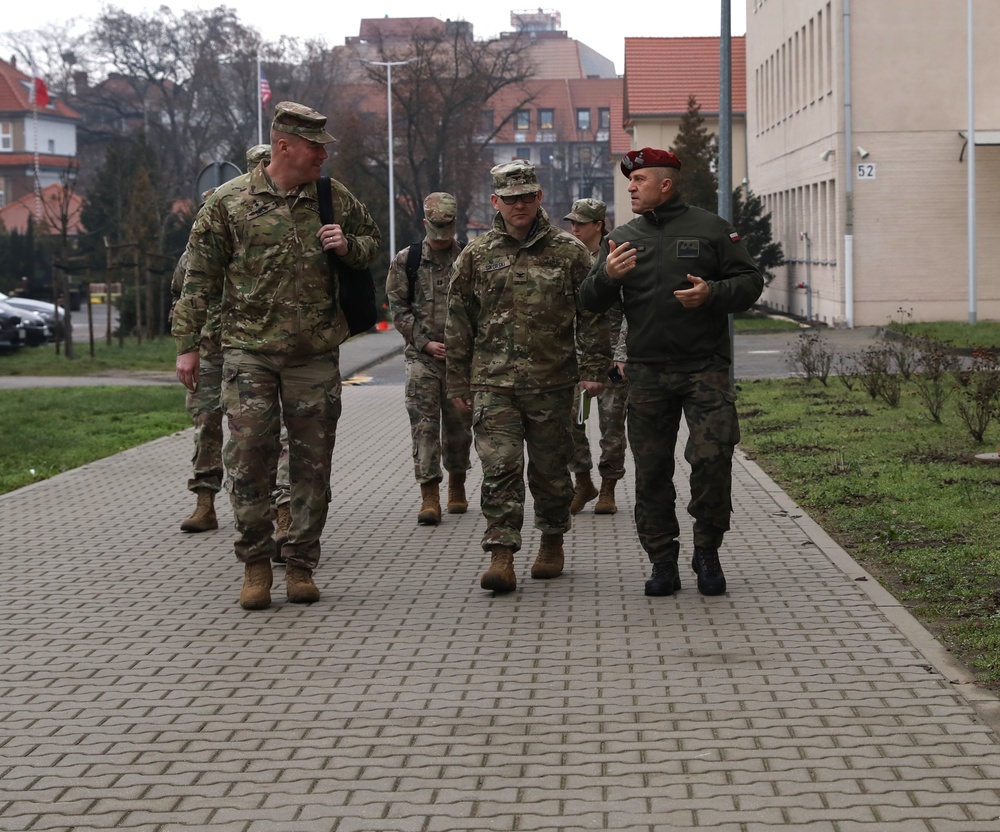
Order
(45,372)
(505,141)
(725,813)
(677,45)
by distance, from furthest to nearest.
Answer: (505,141) → (677,45) → (45,372) → (725,813)

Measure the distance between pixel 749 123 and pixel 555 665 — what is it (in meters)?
51.0

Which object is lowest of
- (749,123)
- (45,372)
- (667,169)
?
(45,372)

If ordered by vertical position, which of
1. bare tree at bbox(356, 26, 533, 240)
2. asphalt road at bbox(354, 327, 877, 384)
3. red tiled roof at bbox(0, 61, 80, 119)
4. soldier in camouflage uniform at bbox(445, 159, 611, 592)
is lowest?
asphalt road at bbox(354, 327, 877, 384)

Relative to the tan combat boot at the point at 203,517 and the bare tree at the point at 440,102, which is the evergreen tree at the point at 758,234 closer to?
the bare tree at the point at 440,102

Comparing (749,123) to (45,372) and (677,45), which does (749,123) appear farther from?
(45,372)

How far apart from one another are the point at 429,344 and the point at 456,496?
1062mm

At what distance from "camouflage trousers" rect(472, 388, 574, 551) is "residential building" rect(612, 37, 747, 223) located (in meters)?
59.0

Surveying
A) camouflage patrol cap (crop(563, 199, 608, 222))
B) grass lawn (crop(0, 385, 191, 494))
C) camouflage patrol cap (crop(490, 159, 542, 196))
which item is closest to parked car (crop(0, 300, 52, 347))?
grass lawn (crop(0, 385, 191, 494))

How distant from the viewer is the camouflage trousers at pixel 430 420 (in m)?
Result: 10.5

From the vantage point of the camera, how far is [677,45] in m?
69.0

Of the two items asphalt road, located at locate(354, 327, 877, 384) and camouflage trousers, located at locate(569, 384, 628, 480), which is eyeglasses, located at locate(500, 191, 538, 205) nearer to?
camouflage trousers, located at locate(569, 384, 628, 480)

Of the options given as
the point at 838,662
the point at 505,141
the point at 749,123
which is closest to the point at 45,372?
the point at 838,662

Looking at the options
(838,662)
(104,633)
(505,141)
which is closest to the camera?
(838,662)

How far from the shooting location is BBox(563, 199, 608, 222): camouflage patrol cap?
1030cm
